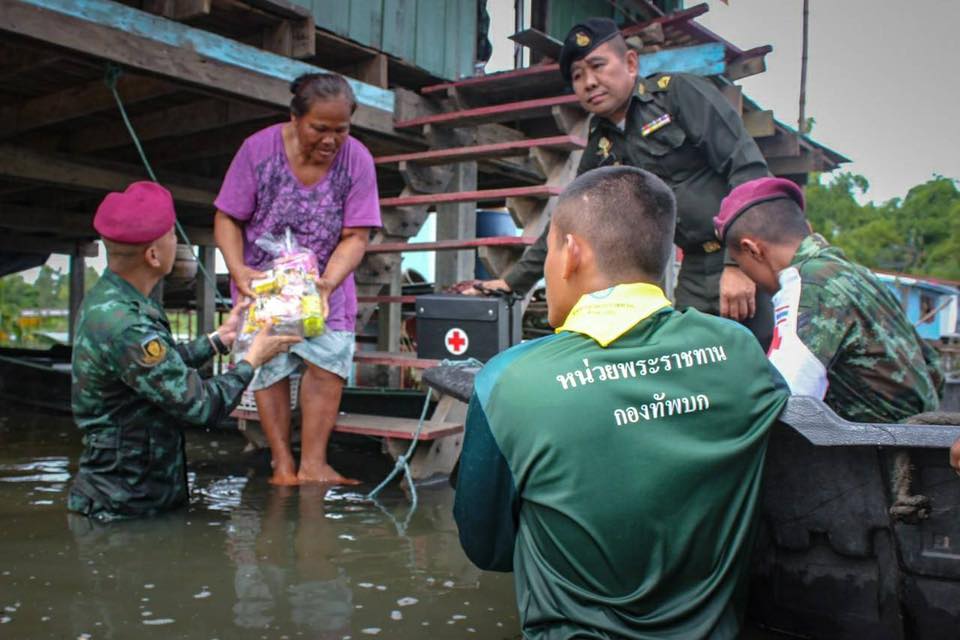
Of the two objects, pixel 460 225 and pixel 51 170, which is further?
pixel 51 170

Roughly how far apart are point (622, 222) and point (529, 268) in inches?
96.6

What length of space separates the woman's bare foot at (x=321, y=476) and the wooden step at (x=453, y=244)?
154cm

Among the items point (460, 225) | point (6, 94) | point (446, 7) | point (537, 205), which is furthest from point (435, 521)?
point (6, 94)

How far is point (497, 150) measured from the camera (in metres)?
5.43

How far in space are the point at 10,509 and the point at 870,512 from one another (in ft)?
11.2

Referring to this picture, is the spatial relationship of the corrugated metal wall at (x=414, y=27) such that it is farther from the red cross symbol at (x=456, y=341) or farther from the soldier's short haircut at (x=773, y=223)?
the soldier's short haircut at (x=773, y=223)

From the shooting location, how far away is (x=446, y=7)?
730 cm

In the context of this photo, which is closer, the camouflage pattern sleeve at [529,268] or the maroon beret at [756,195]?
the maroon beret at [756,195]

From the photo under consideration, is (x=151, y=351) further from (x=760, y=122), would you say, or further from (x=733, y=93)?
(x=760, y=122)

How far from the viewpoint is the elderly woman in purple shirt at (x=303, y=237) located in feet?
14.3

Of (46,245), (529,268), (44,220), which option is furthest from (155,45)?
(46,245)

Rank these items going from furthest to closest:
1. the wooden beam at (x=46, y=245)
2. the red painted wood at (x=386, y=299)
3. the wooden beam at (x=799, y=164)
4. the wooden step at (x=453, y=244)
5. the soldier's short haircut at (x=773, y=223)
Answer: the wooden beam at (x=46, y=245) → the wooden beam at (x=799, y=164) → the red painted wood at (x=386, y=299) → the wooden step at (x=453, y=244) → the soldier's short haircut at (x=773, y=223)

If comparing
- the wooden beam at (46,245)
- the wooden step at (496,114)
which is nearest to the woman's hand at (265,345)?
the wooden step at (496,114)

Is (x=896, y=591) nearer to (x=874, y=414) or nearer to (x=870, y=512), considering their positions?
(x=870, y=512)
